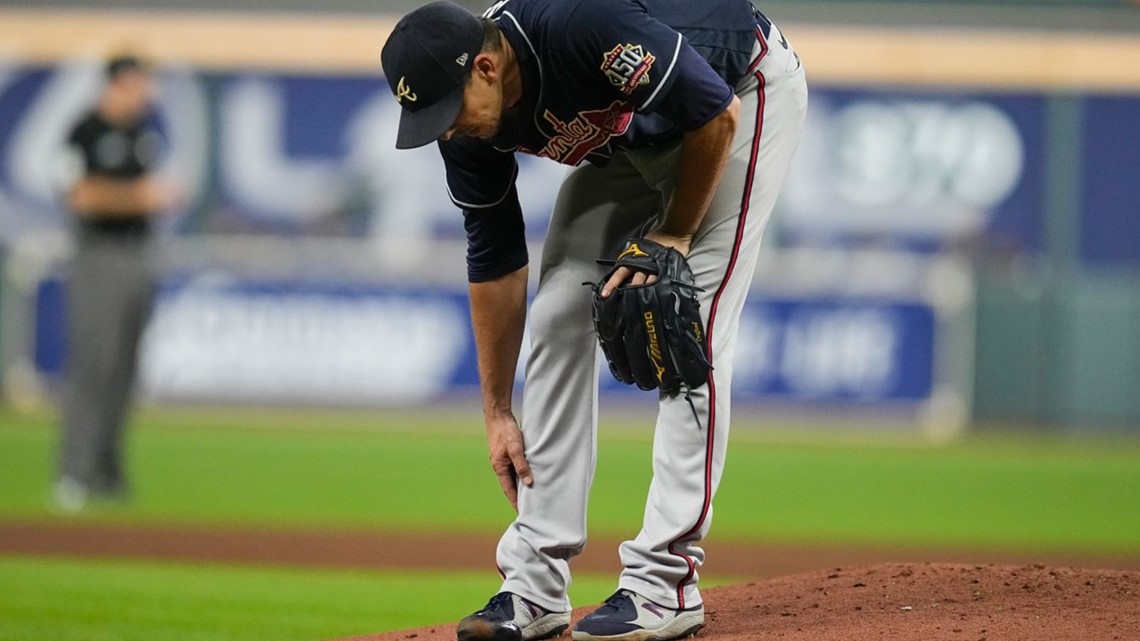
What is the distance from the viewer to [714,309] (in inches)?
137

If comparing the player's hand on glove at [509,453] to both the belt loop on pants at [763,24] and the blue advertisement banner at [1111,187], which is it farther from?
the blue advertisement banner at [1111,187]

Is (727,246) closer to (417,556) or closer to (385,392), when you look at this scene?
(417,556)

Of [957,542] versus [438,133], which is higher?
[438,133]

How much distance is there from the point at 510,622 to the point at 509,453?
0.40 meters

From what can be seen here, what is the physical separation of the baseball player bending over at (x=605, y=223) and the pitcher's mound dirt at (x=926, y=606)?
0.28m

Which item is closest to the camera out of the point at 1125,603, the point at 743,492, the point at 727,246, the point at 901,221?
the point at 727,246

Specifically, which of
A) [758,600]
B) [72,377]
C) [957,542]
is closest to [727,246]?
[758,600]

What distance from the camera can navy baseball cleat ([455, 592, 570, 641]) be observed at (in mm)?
3457

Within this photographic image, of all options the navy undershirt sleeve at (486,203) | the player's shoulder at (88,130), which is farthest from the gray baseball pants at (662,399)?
the player's shoulder at (88,130)

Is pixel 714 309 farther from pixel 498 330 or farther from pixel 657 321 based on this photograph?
pixel 498 330

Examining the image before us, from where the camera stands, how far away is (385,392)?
12742 mm

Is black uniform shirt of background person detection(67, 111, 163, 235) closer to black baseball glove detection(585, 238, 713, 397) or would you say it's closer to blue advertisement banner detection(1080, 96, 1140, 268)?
black baseball glove detection(585, 238, 713, 397)

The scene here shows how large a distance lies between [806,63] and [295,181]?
4.75 metres

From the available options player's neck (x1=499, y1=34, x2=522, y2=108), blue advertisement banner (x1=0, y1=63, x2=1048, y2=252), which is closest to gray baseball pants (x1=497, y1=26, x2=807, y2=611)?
player's neck (x1=499, y1=34, x2=522, y2=108)
